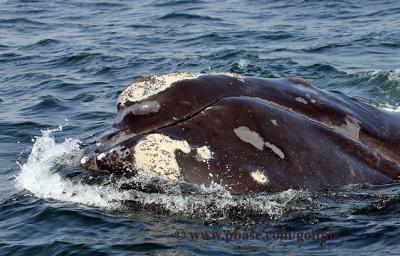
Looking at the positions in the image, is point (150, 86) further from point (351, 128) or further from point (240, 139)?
point (351, 128)

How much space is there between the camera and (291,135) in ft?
20.8

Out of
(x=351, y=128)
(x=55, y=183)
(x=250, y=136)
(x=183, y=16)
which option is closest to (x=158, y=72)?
(x=183, y=16)

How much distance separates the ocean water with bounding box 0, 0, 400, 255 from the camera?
5.91 meters

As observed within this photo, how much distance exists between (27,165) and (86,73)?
732 centimetres

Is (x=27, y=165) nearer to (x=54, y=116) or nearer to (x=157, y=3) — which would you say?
(x=54, y=116)

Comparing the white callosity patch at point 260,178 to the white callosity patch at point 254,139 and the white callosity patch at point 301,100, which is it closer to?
the white callosity patch at point 254,139

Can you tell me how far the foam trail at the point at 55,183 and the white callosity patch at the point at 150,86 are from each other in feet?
2.67

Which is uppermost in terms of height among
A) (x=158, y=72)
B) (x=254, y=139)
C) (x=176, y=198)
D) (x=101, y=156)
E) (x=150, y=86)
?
(x=150, y=86)

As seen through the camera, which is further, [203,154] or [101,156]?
[101,156]

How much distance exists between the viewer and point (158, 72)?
14336mm

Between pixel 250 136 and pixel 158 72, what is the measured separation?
8216 millimetres

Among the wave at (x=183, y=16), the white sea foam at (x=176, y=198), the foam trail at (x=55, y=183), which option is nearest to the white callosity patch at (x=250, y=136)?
the white sea foam at (x=176, y=198)

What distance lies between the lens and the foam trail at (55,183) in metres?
6.43

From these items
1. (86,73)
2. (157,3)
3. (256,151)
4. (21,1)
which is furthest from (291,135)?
(21,1)
